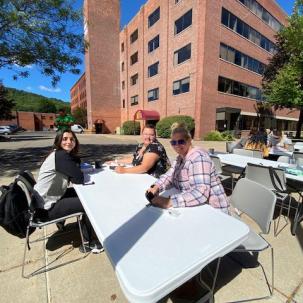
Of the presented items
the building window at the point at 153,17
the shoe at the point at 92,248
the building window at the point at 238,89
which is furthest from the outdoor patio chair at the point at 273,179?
the building window at the point at 153,17

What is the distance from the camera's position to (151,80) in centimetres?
2420

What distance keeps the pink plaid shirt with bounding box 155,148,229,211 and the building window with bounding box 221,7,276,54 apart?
2112 cm

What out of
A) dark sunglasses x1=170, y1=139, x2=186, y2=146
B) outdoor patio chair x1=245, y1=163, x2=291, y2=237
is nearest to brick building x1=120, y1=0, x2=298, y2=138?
outdoor patio chair x1=245, y1=163, x2=291, y2=237

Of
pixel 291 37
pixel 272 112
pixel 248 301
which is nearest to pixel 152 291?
pixel 248 301

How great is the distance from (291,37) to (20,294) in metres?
16.9

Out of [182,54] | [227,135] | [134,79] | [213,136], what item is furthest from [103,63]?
[227,135]

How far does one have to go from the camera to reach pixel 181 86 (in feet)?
65.3

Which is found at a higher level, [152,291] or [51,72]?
[51,72]

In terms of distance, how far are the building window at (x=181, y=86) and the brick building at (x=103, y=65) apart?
52.0 feet

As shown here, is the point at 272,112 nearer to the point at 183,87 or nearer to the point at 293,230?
→ the point at 183,87

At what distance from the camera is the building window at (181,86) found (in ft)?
63.0

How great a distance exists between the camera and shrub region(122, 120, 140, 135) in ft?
91.9

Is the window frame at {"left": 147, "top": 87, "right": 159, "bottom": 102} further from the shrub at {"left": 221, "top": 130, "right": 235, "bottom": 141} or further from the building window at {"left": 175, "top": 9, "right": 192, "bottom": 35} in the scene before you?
the shrub at {"left": 221, "top": 130, "right": 235, "bottom": 141}

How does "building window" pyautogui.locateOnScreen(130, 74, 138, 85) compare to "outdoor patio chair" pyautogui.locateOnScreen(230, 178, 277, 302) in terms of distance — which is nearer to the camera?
"outdoor patio chair" pyautogui.locateOnScreen(230, 178, 277, 302)
